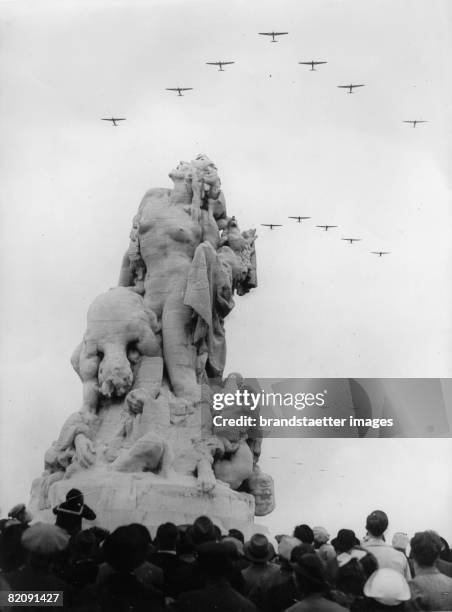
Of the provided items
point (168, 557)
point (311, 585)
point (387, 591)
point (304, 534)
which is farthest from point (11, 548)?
point (387, 591)

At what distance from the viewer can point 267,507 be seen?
48.3ft

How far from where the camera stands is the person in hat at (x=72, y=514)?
10719 millimetres

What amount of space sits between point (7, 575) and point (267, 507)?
7286 millimetres

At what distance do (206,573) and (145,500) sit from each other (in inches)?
211

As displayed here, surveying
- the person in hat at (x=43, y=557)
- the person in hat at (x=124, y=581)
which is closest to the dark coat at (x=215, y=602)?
the person in hat at (x=124, y=581)

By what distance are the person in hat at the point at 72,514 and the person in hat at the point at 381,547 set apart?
2.94 metres

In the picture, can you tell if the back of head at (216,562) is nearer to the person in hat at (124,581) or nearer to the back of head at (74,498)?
the person in hat at (124,581)

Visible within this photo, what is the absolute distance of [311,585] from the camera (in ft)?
22.1

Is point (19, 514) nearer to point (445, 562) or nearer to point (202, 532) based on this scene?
point (202, 532)

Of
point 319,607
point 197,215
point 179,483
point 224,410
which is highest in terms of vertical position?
point 197,215

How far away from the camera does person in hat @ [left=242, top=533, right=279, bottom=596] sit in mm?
8242

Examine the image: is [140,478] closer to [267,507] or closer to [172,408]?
[172,408]

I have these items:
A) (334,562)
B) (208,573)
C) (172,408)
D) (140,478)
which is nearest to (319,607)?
(208,573)

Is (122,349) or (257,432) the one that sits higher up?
(122,349)
